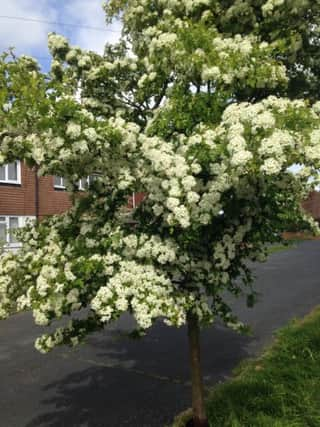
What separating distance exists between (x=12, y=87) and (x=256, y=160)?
2.19 meters

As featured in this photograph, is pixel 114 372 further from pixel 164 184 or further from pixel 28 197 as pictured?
pixel 28 197

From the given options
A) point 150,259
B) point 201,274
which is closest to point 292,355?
point 201,274

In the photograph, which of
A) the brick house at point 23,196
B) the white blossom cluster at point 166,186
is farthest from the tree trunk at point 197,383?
the brick house at point 23,196

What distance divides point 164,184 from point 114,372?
555 cm

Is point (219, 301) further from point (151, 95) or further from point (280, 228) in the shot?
point (151, 95)

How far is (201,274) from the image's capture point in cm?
461

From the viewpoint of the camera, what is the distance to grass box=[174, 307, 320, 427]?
18.5 ft

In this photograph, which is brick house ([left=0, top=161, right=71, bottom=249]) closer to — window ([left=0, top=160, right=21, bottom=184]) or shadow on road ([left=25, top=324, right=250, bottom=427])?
window ([left=0, top=160, right=21, bottom=184])

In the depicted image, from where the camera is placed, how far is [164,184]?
390cm

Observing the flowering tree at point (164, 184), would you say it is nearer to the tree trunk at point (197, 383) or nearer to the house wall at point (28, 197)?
the tree trunk at point (197, 383)

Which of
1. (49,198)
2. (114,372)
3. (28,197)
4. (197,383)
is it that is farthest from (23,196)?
(197,383)

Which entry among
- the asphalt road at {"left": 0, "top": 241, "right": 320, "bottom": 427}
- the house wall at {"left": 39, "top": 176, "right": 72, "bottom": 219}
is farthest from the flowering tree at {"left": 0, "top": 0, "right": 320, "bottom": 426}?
the house wall at {"left": 39, "top": 176, "right": 72, "bottom": 219}

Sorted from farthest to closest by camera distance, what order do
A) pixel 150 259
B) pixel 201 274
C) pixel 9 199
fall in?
1. pixel 9 199
2. pixel 201 274
3. pixel 150 259

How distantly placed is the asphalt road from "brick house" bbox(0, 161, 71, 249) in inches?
354
